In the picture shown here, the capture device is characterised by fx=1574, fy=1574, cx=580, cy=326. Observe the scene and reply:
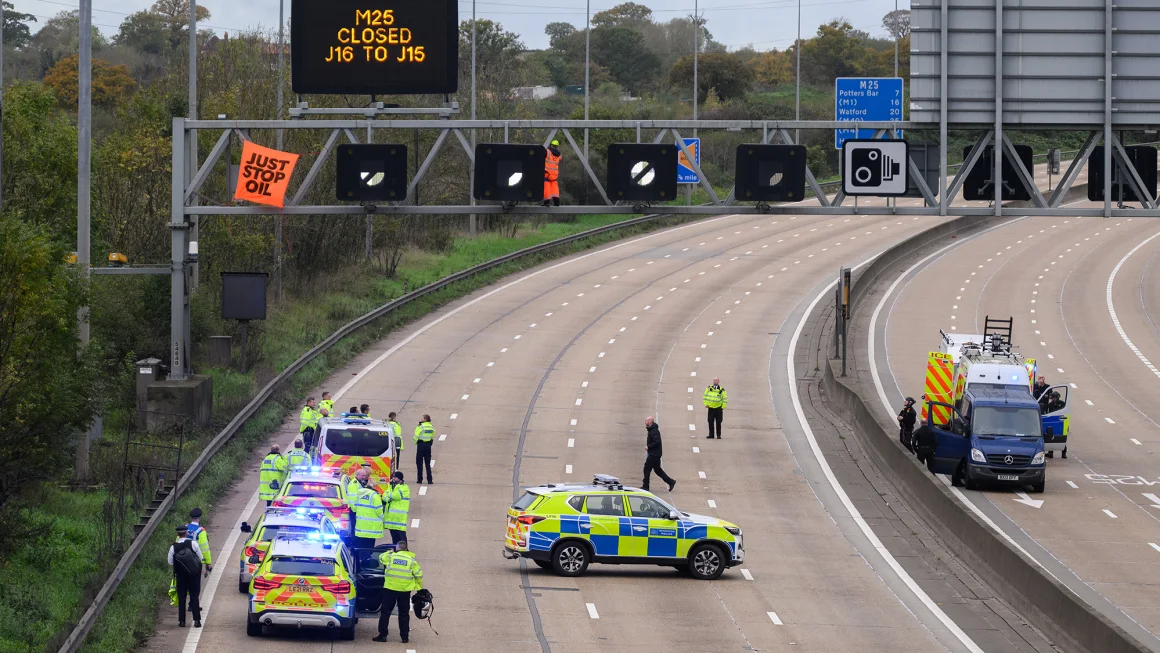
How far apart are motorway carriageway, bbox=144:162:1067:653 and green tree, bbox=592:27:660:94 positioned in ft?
287

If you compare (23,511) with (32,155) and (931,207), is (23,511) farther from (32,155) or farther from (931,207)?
(931,207)

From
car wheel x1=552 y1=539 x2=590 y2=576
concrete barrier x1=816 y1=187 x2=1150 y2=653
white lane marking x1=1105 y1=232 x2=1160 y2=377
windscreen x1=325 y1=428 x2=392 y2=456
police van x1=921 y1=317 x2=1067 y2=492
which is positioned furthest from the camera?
white lane marking x1=1105 y1=232 x2=1160 y2=377

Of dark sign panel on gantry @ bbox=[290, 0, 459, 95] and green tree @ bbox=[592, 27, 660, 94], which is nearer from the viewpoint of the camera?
dark sign panel on gantry @ bbox=[290, 0, 459, 95]

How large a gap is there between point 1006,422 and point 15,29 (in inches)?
5235

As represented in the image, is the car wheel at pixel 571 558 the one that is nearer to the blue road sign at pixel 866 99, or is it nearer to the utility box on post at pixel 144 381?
the utility box on post at pixel 144 381

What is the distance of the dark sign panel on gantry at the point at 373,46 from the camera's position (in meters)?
30.1

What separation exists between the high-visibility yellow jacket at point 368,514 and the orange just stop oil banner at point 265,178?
11685 millimetres

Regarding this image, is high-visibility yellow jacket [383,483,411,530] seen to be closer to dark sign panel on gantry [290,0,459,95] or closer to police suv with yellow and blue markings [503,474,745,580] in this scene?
police suv with yellow and blue markings [503,474,745,580]

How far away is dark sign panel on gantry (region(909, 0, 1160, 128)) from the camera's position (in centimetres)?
3123

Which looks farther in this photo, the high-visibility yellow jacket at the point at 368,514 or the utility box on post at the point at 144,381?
the utility box on post at the point at 144,381

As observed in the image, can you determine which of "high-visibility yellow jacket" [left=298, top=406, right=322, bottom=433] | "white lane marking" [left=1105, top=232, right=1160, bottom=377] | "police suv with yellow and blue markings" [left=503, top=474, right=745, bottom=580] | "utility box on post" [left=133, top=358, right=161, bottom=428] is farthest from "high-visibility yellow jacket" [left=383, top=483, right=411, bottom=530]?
"white lane marking" [left=1105, top=232, right=1160, bottom=377]

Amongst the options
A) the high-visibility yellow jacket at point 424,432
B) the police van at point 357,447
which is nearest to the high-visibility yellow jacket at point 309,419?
the high-visibility yellow jacket at point 424,432

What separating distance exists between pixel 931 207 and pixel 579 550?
1282 centimetres

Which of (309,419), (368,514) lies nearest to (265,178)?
(309,419)
